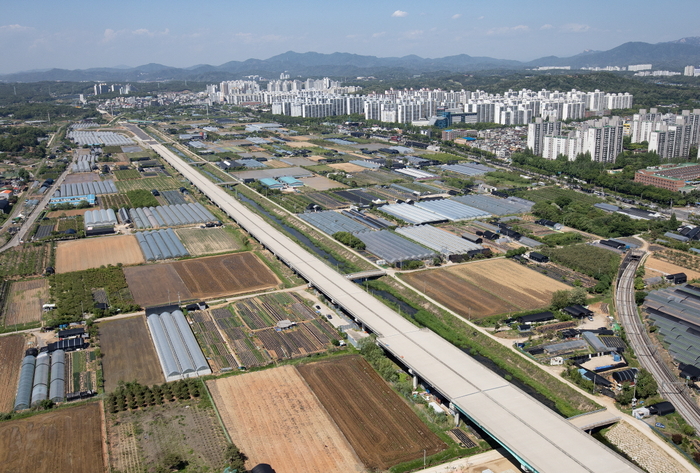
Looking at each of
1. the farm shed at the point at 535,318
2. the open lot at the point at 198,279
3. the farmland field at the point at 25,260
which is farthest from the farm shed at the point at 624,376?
the farmland field at the point at 25,260

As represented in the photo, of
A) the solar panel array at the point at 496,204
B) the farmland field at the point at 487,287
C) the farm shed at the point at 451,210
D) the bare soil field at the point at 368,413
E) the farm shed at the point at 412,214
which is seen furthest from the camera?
the solar panel array at the point at 496,204

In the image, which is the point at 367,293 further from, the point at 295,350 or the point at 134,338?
the point at 134,338

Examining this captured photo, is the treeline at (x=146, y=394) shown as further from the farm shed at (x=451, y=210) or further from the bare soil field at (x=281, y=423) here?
the farm shed at (x=451, y=210)

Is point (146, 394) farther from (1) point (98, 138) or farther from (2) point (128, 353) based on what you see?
(1) point (98, 138)

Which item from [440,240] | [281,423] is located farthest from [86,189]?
[281,423]

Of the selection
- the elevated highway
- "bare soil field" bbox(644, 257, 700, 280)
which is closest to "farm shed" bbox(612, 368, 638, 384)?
the elevated highway
